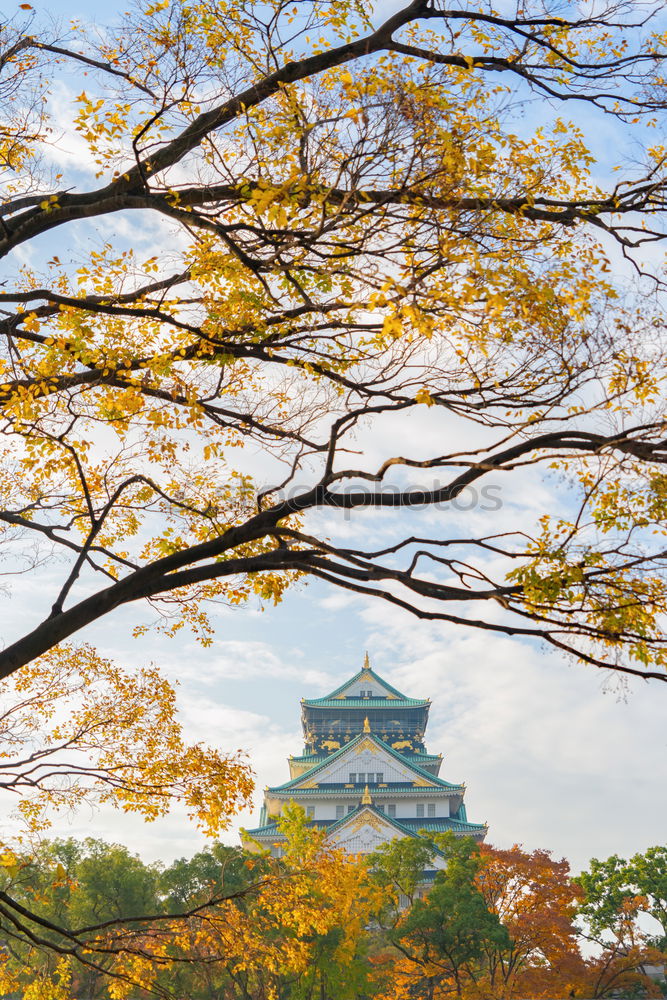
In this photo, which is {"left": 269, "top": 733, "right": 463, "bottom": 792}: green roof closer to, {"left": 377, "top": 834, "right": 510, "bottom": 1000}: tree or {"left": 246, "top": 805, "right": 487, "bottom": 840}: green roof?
{"left": 246, "top": 805, "right": 487, "bottom": 840}: green roof

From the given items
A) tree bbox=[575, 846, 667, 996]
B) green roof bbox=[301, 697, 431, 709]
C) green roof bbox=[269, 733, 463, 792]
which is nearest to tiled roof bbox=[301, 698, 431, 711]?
green roof bbox=[301, 697, 431, 709]

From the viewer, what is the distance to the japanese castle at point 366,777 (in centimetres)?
3431

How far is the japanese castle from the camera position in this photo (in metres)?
34.3

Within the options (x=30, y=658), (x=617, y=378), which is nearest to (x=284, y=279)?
(x=617, y=378)

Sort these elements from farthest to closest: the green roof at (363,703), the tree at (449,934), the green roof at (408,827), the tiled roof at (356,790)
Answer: the green roof at (363,703), the tiled roof at (356,790), the green roof at (408,827), the tree at (449,934)

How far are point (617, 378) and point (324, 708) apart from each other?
40.2 m

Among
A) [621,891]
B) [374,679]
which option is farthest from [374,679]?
[621,891]

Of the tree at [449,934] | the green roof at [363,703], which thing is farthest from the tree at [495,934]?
the green roof at [363,703]

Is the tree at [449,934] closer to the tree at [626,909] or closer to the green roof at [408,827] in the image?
the tree at [626,909]

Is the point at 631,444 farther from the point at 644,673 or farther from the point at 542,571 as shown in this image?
the point at 644,673

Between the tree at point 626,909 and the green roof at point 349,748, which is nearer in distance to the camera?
the tree at point 626,909

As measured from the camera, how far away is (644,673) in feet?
15.7

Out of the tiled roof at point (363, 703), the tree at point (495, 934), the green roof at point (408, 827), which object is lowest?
the tree at point (495, 934)

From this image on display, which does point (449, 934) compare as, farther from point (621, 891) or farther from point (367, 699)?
point (367, 699)
